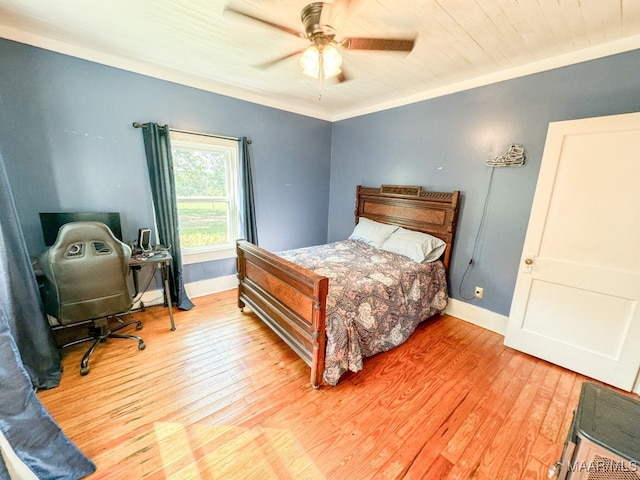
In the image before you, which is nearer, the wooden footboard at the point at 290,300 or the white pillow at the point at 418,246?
the wooden footboard at the point at 290,300

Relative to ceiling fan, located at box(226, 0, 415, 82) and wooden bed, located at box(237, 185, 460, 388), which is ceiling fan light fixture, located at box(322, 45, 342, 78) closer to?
ceiling fan, located at box(226, 0, 415, 82)

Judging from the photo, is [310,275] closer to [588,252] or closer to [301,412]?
[301,412]

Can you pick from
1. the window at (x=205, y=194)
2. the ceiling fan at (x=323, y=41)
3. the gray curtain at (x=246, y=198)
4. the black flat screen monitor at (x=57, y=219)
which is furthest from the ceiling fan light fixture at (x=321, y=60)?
the black flat screen monitor at (x=57, y=219)

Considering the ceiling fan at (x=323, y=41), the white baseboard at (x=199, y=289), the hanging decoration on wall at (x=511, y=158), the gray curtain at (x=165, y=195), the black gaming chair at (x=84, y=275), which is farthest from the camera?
the white baseboard at (x=199, y=289)

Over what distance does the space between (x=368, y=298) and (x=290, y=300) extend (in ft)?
2.09

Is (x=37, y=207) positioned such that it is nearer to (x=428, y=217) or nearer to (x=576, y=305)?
(x=428, y=217)

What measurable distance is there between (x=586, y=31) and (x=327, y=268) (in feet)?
A: 8.60

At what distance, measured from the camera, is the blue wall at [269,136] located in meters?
2.12

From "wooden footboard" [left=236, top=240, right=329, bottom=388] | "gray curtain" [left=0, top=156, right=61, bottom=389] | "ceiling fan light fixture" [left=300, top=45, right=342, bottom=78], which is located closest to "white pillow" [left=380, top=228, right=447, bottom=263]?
"wooden footboard" [left=236, top=240, right=329, bottom=388]

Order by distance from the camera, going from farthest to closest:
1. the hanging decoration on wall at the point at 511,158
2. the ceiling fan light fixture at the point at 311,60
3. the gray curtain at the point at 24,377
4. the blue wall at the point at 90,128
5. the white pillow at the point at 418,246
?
the white pillow at the point at 418,246, the hanging decoration on wall at the point at 511,158, the blue wall at the point at 90,128, the ceiling fan light fixture at the point at 311,60, the gray curtain at the point at 24,377

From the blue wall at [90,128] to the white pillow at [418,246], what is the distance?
2030 mm

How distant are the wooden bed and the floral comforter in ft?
0.44

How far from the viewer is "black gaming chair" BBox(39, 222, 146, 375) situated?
1786mm

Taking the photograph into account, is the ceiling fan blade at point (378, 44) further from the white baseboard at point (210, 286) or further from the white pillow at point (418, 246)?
the white baseboard at point (210, 286)
